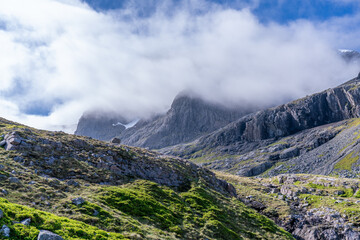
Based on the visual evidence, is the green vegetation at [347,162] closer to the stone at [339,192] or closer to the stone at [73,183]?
the stone at [339,192]

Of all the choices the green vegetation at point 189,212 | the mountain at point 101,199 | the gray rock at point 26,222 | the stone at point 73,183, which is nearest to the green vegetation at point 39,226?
the mountain at point 101,199

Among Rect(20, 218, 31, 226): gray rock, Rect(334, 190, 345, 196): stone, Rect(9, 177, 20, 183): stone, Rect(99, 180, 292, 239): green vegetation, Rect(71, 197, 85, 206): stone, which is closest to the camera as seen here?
Rect(20, 218, 31, 226): gray rock

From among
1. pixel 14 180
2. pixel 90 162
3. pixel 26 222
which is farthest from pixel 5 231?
pixel 90 162

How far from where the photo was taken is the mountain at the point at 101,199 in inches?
827

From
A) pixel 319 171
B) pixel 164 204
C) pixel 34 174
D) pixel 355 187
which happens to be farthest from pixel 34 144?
pixel 319 171

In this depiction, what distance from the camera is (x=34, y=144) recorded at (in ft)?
138

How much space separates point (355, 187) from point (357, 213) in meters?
39.2

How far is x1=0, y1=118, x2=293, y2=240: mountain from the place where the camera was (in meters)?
21.0

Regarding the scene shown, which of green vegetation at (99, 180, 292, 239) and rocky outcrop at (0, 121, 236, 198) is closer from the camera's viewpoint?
green vegetation at (99, 180, 292, 239)

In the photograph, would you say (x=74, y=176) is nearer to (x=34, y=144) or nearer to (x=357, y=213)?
(x=34, y=144)

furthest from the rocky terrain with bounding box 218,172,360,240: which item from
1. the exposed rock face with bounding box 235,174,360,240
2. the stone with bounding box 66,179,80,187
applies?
the stone with bounding box 66,179,80,187

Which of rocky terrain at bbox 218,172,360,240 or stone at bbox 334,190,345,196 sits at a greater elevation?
stone at bbox 334,190,345,196

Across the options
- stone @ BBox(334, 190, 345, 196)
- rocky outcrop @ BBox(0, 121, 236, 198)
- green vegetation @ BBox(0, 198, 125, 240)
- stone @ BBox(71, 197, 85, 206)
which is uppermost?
stone @ BBox(334, 190, 345, 196)

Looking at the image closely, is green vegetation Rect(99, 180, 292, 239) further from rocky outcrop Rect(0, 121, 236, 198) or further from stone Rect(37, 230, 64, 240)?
stone Rect(37, 230, 64, 240)
